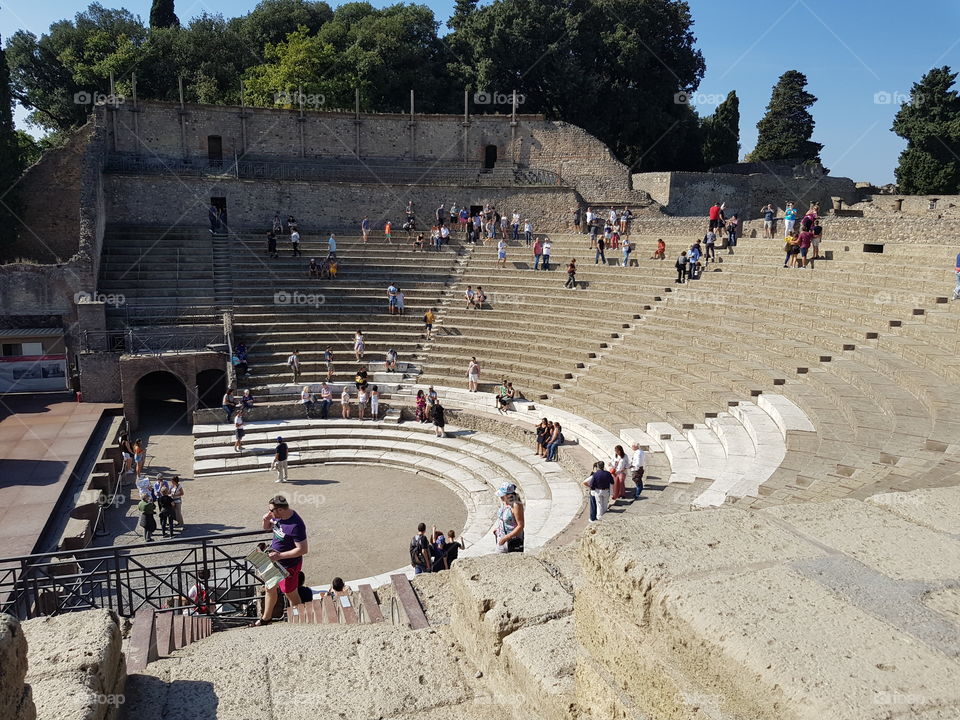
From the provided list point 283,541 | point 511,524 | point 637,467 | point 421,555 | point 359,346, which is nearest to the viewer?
point 283,541

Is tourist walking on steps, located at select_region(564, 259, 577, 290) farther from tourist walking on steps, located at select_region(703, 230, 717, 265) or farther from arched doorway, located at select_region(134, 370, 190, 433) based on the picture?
arched doorway, located at select_region(134, 370, 190, 433)

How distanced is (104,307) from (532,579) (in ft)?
66.3

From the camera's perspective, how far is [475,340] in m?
21.6

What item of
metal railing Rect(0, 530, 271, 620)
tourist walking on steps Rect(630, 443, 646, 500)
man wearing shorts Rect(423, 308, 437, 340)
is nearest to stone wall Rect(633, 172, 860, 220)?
man wearing shorts Rect(423, 308, 437, 340)

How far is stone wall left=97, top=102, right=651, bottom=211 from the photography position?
99.3 ft

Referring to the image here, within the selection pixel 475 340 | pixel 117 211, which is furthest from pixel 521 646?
pixel 117 211

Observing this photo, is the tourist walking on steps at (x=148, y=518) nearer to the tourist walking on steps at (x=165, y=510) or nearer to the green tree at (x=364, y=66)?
the tourist walking on steps at (x=165, y=510)

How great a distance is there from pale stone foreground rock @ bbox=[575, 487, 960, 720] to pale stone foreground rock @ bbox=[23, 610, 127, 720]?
2140 mm

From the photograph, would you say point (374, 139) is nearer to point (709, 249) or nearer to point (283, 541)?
point (709, 249)

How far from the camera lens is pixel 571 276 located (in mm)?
22641

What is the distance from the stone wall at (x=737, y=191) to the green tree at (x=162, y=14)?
3204 centimetres

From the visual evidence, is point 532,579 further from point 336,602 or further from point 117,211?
point 117,211

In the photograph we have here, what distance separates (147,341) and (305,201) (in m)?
9.93

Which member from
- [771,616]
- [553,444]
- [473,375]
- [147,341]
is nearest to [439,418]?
[473,375]
